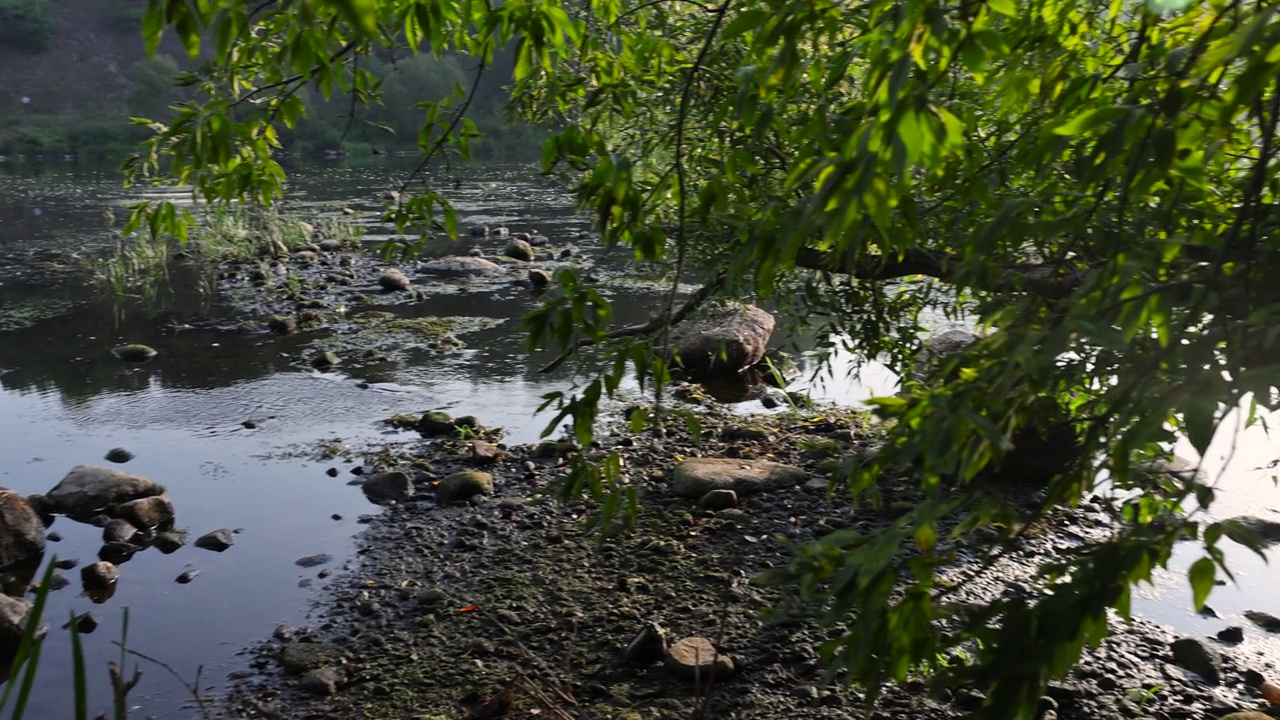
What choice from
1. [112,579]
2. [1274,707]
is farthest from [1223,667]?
[112,579]

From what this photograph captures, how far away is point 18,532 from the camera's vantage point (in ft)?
17.9

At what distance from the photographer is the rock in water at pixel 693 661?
13.1ft

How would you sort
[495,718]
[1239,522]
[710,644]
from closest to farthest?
[1239,522]
[495,718]
[710,644]

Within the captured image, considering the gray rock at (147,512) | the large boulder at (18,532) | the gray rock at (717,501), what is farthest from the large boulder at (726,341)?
the large boulder at (18,532)

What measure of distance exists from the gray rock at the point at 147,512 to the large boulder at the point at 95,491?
10 centimetres

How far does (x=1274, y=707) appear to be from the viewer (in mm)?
3896

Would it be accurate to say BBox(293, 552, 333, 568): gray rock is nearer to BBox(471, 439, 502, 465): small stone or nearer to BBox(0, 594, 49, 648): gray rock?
BBox(0, 594, 49, 648): gray rock

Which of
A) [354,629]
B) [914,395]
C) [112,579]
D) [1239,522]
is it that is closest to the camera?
[1239,522]

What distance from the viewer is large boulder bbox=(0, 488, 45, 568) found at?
5.39 metres

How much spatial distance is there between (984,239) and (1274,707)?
3.38m

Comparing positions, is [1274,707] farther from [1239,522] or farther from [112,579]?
[112,579]

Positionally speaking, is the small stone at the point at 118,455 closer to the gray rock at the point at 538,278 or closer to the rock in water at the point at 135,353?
the rock in water at the point at 135,353

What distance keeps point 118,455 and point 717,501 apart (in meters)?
4.08

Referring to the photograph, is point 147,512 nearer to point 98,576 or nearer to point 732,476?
point 98,576
